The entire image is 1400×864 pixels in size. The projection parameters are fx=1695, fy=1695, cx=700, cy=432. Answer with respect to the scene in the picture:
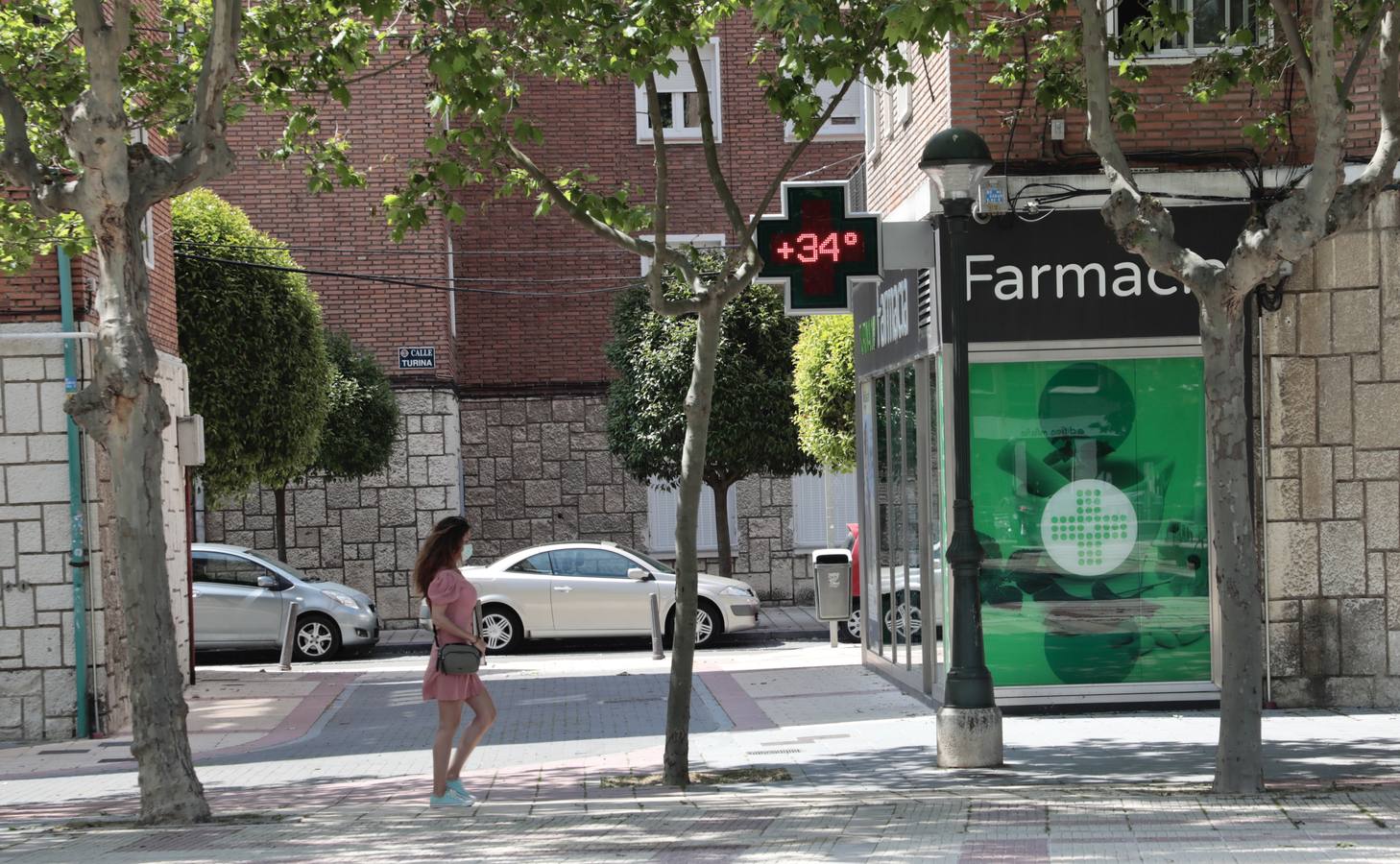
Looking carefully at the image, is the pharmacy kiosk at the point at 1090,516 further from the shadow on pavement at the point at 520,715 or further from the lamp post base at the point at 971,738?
the shadow on pavement at the point at 520,715

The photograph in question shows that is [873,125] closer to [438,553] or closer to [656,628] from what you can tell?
[656,628]

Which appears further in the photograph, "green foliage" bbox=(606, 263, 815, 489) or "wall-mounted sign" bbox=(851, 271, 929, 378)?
"green foliage" bbox=(606, 263, 815, 489)

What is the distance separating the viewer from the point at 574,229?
91.5 ft

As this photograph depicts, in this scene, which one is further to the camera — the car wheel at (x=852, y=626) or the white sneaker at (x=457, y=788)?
the car wheel at (x=852, y=626)

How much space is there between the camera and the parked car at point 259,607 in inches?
787

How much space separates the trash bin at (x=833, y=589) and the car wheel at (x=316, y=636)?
608 cm

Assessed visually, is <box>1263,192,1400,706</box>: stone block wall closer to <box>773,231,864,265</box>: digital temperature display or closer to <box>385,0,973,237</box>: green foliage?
<box>773,231,864,265</box>: digital temperature display

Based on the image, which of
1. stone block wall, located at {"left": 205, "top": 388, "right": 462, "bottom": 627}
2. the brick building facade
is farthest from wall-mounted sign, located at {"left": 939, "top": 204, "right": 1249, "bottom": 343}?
stone block wall, located at {"left": 205, "top": 388, "right": 462, "bottom": 627}

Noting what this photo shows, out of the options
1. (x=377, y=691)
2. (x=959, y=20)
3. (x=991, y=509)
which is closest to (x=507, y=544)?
(x=377, y=691)

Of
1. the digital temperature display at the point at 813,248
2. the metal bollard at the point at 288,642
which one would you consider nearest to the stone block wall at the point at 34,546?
the metal bollard at the point at 288,642

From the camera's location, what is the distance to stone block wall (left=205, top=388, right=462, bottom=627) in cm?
2577

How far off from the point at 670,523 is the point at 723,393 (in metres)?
3.90

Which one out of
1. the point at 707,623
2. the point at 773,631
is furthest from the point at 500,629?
the point at 773,631

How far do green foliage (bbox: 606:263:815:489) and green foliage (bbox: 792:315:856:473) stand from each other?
1691mm
